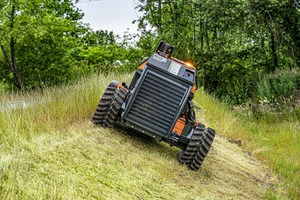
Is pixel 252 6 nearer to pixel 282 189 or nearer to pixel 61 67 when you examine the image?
pixel 61 67

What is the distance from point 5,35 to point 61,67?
3.76 meters

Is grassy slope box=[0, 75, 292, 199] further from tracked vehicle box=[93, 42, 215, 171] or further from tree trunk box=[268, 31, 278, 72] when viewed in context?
tree trunk box=[268, 31, 278, 72]

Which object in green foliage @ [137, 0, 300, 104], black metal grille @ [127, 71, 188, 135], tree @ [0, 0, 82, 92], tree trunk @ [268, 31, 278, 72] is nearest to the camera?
black metal grille @ [127, 71, 188, 135]

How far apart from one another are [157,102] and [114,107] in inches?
24.8

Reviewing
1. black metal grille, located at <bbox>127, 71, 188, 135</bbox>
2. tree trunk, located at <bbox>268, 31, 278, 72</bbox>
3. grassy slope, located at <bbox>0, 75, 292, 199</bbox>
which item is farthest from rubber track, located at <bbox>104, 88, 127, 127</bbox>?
tree trunk, located at <bbox>268, 31, 278, 72</bbox>

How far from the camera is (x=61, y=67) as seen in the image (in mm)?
16672

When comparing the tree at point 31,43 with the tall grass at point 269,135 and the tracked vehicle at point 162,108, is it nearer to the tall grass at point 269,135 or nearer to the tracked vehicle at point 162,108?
the tall grass at point 269,135

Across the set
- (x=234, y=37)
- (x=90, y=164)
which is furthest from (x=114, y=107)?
(x=234, y=37)

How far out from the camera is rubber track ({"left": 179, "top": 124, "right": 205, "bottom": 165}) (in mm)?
7012

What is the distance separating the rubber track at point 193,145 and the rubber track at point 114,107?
110 cm

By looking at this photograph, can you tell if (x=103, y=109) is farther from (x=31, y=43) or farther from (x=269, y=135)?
(x=31, y=43)

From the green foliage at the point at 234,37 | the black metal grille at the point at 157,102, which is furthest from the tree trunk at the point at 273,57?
the black metal grille at the point at 157,102

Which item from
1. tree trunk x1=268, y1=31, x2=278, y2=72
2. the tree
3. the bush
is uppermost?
tree trunk x1=268, y1=31, x2=278, y2=72

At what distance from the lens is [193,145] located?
702cm
